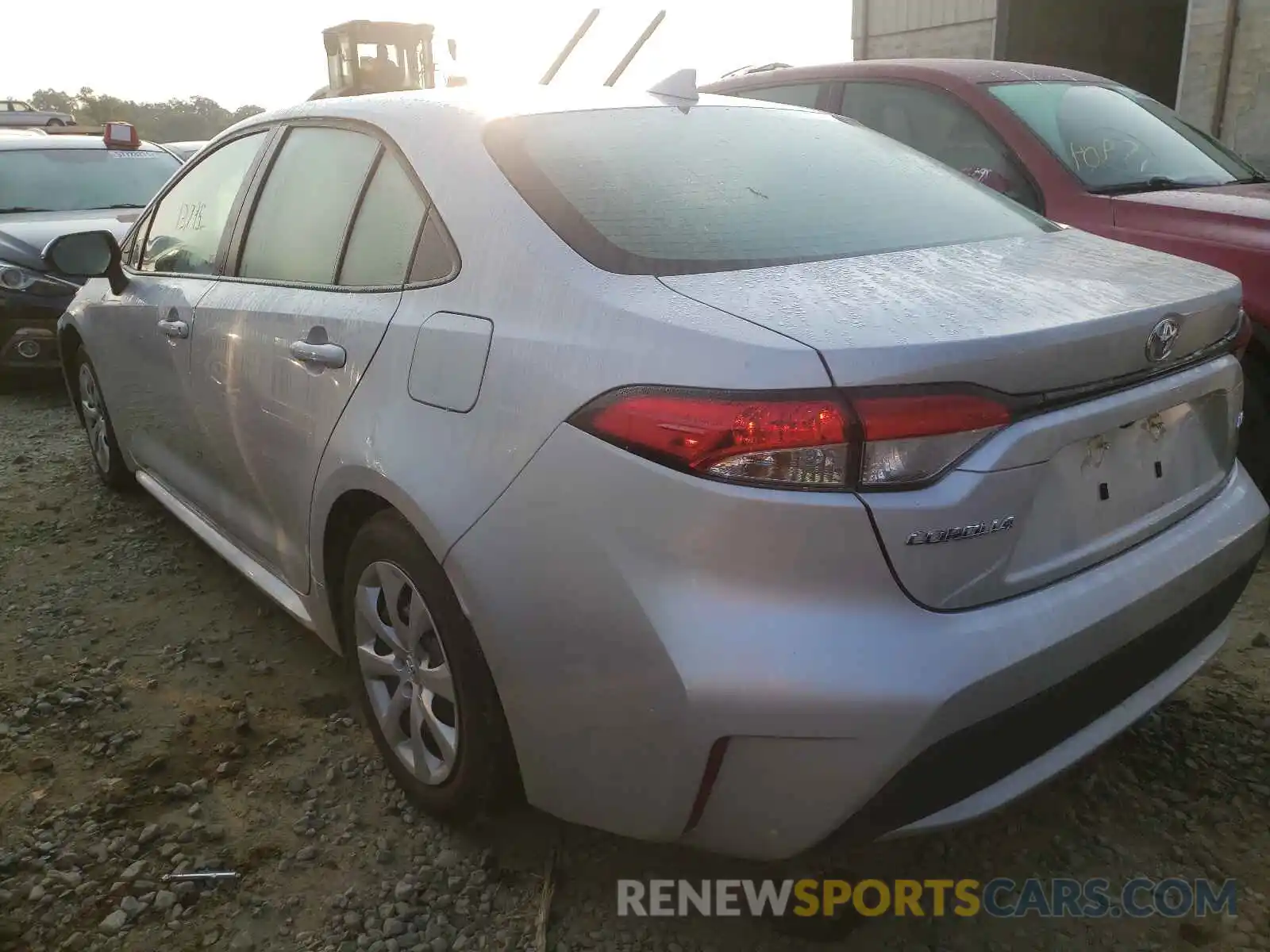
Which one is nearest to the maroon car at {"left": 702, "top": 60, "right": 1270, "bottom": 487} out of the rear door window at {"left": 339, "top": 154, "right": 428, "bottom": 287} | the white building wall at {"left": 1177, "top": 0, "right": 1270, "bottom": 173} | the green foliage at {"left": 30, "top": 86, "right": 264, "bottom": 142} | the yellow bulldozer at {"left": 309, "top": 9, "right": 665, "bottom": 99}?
the rear door window at {"left": 339, "top": 154, "right": 428, "bottom": 287}

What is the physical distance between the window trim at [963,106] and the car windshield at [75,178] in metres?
5.15

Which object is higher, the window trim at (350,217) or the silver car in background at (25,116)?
the silver car in background at (25,116)

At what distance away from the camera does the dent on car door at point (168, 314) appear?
9.75 ft

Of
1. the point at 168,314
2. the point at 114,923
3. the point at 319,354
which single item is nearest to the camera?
the point at 114,923

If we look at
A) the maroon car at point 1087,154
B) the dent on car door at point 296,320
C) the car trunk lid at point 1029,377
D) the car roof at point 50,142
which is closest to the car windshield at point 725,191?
the car trunk lid at point 1029,377

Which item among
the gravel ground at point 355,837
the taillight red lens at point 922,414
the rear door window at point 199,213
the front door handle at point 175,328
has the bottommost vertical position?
the gravel ground at point 355,837

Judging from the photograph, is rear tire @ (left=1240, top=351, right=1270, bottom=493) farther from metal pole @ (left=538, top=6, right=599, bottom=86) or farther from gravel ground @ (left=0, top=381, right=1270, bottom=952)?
metal pole @ (left=538, top=6, right=599, bottom=86)

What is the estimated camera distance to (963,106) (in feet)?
13.4

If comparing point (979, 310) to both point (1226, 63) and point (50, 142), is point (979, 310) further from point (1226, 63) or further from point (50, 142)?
point (1226, 63)

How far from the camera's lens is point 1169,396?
179 cm

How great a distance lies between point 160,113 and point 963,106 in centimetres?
4980

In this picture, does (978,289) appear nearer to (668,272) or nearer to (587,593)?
(668,272)

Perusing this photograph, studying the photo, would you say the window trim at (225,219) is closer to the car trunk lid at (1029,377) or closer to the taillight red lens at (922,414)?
the car trunk lid at (1029,377)

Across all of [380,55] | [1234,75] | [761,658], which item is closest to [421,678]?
[761,658]
